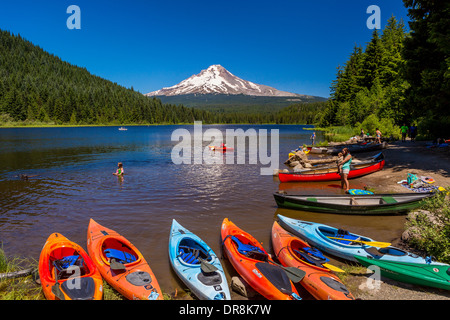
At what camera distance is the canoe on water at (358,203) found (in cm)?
1199

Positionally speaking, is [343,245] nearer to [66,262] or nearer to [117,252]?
[117,252]

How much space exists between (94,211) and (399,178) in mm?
20114

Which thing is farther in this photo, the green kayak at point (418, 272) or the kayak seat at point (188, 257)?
the kayak seat at point (188, 257)

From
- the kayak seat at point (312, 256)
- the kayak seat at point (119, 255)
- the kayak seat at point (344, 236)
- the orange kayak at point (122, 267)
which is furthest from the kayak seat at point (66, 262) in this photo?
the kayak seat at point (344, 236)

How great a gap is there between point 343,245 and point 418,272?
2158 millimetres

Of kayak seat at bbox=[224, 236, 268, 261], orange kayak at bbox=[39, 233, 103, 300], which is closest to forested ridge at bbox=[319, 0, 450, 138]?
kayak seat at bbox=[224, 236, 268, 261]

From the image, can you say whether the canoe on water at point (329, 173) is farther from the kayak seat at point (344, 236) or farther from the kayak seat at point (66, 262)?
the kayak seat at point (66, 262)

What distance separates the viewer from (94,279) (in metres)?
6.64

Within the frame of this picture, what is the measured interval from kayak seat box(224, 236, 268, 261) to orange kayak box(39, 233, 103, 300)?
4.25 metres

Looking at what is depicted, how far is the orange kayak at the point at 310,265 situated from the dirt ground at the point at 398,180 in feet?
2.66

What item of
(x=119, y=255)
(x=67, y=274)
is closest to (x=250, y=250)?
(x=119, y=255)
